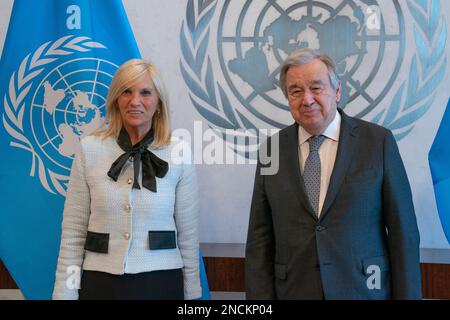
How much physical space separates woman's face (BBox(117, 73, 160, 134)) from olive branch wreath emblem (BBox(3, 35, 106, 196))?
672 millimetres

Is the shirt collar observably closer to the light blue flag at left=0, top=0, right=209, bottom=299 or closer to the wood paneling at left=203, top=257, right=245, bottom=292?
the wood paneling at left=203, top=257, right=245, bottom=292

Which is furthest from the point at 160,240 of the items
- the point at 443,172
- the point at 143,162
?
the point at 443,172

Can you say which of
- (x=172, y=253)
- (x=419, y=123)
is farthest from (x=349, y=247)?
(x=419, y=123)

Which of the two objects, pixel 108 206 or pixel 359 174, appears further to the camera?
pixel 108 206

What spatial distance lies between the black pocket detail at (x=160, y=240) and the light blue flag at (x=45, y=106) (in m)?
0.73

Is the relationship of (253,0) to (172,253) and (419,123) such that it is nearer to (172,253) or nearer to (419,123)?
(419,123)

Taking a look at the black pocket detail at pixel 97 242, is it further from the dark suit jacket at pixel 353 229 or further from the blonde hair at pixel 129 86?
the dark suit jacket at pixel 353 229

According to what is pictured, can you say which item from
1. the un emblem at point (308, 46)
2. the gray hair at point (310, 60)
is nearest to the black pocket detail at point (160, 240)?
the gray hair at point (310, 60)

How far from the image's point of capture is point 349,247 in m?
1.61

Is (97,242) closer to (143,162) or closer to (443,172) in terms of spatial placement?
(143,162)

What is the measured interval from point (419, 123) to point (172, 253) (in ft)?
4.83

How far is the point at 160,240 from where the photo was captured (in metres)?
1.85

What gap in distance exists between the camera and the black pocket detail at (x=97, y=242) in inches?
72.1

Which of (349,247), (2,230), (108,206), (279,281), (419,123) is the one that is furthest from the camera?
(419,123)
